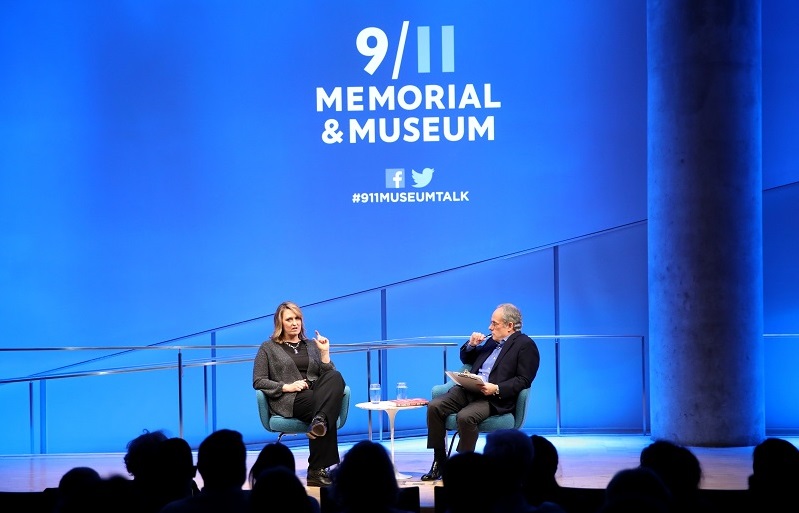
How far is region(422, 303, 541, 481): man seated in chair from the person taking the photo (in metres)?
5.65

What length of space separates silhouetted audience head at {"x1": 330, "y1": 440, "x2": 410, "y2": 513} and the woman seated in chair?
293 cm

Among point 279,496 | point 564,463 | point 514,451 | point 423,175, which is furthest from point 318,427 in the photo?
point 279,496

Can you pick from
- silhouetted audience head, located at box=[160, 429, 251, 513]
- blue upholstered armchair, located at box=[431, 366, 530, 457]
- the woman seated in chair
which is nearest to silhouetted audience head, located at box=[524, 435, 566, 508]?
silhouetted audience head, located at box=[160, 429, 251, 513]

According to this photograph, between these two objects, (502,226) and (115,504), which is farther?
(502,226)

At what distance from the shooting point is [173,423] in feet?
26.1

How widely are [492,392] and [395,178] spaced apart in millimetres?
2519

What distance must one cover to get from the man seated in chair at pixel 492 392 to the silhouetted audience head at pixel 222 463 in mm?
2696

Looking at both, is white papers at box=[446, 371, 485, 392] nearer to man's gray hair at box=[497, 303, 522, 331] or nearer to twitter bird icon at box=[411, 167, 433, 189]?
man's gray hair at box=[497, 303, 522, 331]

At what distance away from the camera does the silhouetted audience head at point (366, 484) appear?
8.75 feet

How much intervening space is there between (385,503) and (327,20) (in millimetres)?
5707

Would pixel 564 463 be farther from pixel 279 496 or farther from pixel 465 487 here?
pixel 279 496

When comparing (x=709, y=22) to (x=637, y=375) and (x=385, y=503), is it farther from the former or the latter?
(x=385, y=503)

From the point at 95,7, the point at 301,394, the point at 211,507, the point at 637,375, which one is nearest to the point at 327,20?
the point at 95,7

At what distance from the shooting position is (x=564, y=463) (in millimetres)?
6277
